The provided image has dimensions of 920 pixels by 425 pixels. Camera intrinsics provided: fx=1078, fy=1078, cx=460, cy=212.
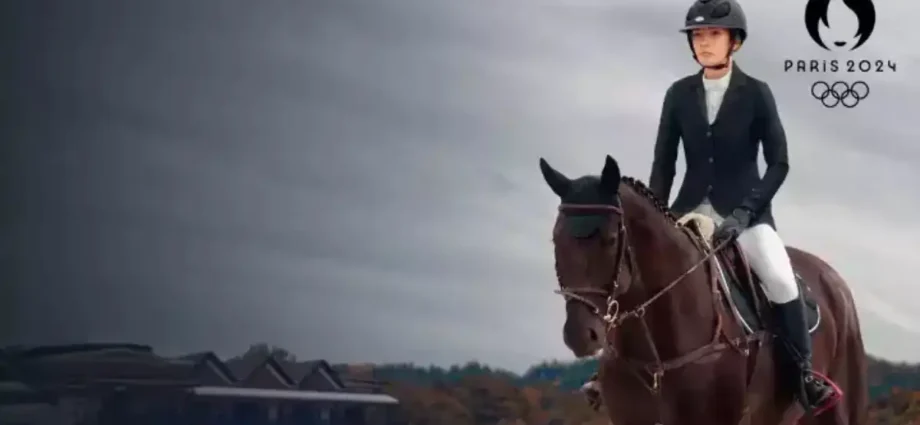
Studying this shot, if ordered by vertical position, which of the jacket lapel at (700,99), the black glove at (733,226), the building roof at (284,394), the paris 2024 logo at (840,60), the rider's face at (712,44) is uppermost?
the paris 2024 logo at (840,60)

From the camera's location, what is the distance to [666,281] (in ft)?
7.34

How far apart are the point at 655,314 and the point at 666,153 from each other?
0.64m

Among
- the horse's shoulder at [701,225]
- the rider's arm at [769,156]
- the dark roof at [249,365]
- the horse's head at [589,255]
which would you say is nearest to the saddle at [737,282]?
the horse's shoulder at [701,225]

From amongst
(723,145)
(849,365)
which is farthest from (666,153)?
(849,365)

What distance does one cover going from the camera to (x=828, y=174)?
332cm

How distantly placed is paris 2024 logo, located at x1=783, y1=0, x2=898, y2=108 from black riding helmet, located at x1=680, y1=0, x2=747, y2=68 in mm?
665

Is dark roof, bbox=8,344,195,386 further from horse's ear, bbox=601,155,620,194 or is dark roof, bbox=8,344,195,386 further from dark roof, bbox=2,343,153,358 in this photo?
horse's ear, bbox=601,155,620,194

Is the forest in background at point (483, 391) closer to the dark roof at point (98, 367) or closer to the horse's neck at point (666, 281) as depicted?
the dark roof at point (98, 367)

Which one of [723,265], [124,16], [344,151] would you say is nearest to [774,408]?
[723,265]

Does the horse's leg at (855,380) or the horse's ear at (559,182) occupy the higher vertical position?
the horse's ear at (559,182)

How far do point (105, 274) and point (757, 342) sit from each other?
2241 mm

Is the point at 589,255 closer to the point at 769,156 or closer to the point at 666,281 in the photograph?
the point at 666,281

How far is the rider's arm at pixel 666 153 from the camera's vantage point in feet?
8.96

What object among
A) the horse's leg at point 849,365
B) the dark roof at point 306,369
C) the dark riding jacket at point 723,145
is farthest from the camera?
the dark roof at point 306,369
